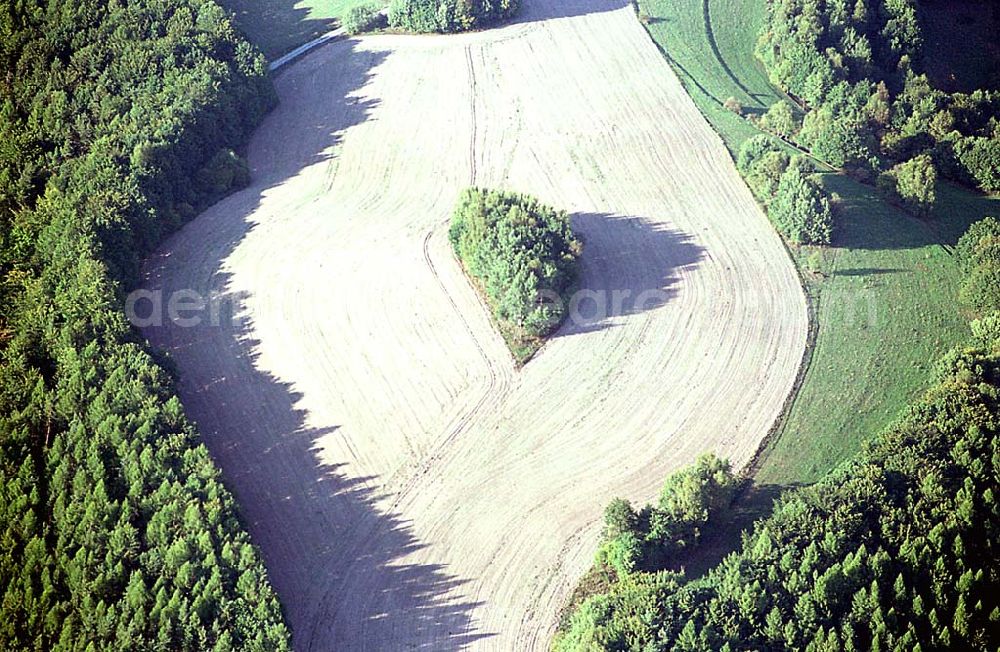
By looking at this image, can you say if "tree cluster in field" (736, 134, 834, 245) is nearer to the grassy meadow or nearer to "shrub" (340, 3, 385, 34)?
"shrub" (340, 3, 385, 34)

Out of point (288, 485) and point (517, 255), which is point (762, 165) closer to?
point (517, 255)

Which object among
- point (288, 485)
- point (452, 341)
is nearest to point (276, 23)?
point (452, 341)

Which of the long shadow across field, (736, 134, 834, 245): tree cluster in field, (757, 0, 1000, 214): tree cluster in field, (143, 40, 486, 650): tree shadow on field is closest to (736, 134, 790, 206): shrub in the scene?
(736, 134, 834, 245): tree cluster in field

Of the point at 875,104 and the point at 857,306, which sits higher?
the point at 875,104

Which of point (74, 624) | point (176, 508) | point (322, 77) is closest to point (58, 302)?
point (176, 508)

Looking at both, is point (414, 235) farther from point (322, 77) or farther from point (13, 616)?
point (13, 616)

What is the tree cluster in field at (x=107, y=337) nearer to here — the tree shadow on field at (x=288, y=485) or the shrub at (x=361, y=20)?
the tree shadow on field at (x=288, y=485)

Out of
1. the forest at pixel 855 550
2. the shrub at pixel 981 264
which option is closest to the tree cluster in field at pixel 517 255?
the forest at pixel 855 550

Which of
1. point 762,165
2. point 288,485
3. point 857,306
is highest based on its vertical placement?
point 762,165
